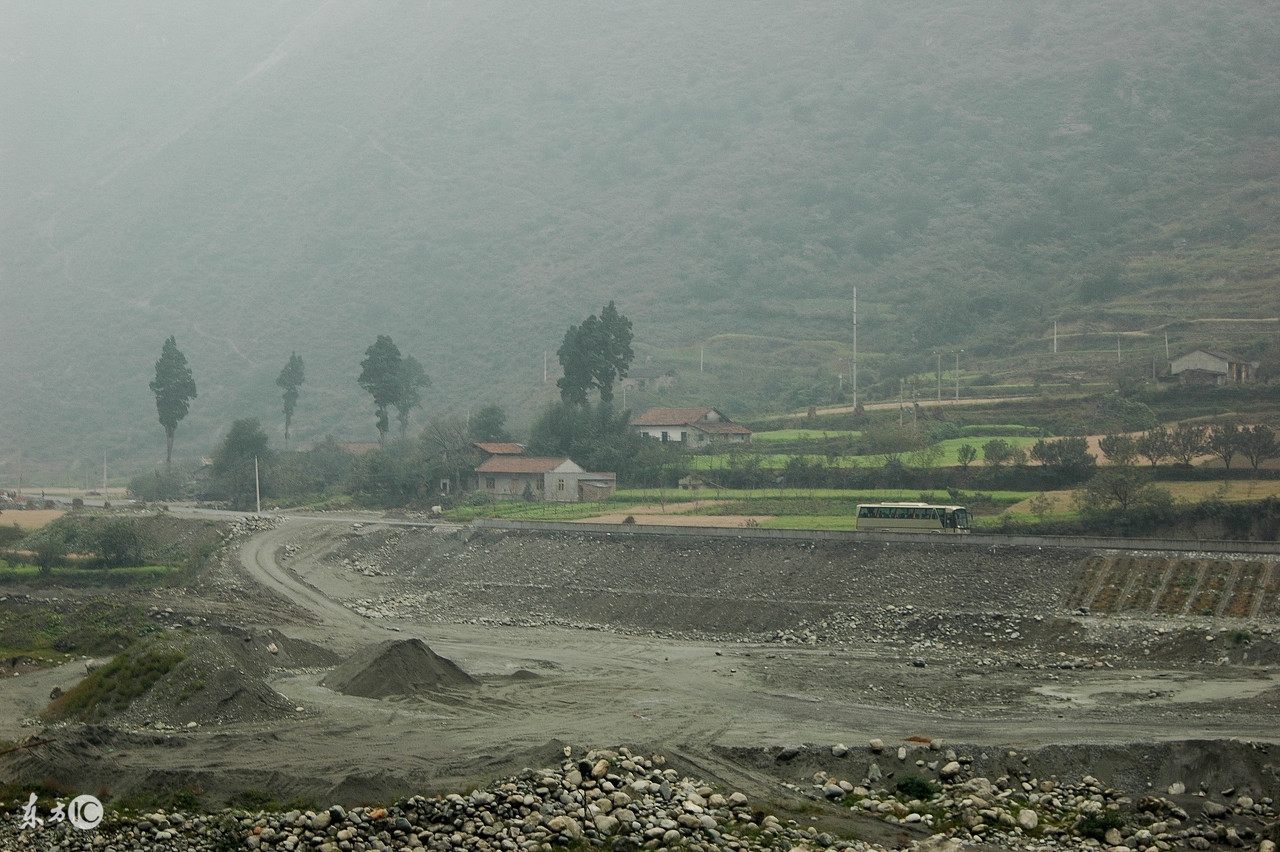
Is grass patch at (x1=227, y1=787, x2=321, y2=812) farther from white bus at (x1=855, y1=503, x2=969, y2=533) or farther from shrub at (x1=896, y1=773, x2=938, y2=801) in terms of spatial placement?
white bus at (x1=855, y1=503, x2=969, y2=533)

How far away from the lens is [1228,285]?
142m

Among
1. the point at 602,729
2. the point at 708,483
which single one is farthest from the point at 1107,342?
the point at 602,729

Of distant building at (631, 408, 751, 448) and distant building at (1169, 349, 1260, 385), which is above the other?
distant building at (1169, 349, 1260, 385)

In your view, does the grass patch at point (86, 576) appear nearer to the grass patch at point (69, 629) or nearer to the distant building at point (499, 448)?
the grass patch at point (69, 629)

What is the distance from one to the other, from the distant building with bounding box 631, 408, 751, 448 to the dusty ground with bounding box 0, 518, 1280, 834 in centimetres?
3142

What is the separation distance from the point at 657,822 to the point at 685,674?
16.7 m

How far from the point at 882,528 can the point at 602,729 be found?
28.1 meters

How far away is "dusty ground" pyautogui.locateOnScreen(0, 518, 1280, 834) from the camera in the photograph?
1183 inches

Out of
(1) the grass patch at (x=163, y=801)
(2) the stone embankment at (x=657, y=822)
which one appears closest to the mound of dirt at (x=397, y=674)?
(1) the grass patch at (x=163, y=801)

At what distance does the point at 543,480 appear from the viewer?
86.7 metres

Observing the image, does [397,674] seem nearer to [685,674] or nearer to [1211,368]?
[685,674]

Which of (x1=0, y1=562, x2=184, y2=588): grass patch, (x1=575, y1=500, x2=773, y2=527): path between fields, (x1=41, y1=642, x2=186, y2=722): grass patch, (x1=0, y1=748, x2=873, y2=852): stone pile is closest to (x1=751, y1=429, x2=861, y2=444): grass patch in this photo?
(x1=575, y1=500, x2=773, y2=527): path between fields

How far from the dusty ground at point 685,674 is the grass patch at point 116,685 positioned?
0.88 meters

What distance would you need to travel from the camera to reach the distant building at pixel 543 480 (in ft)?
281
